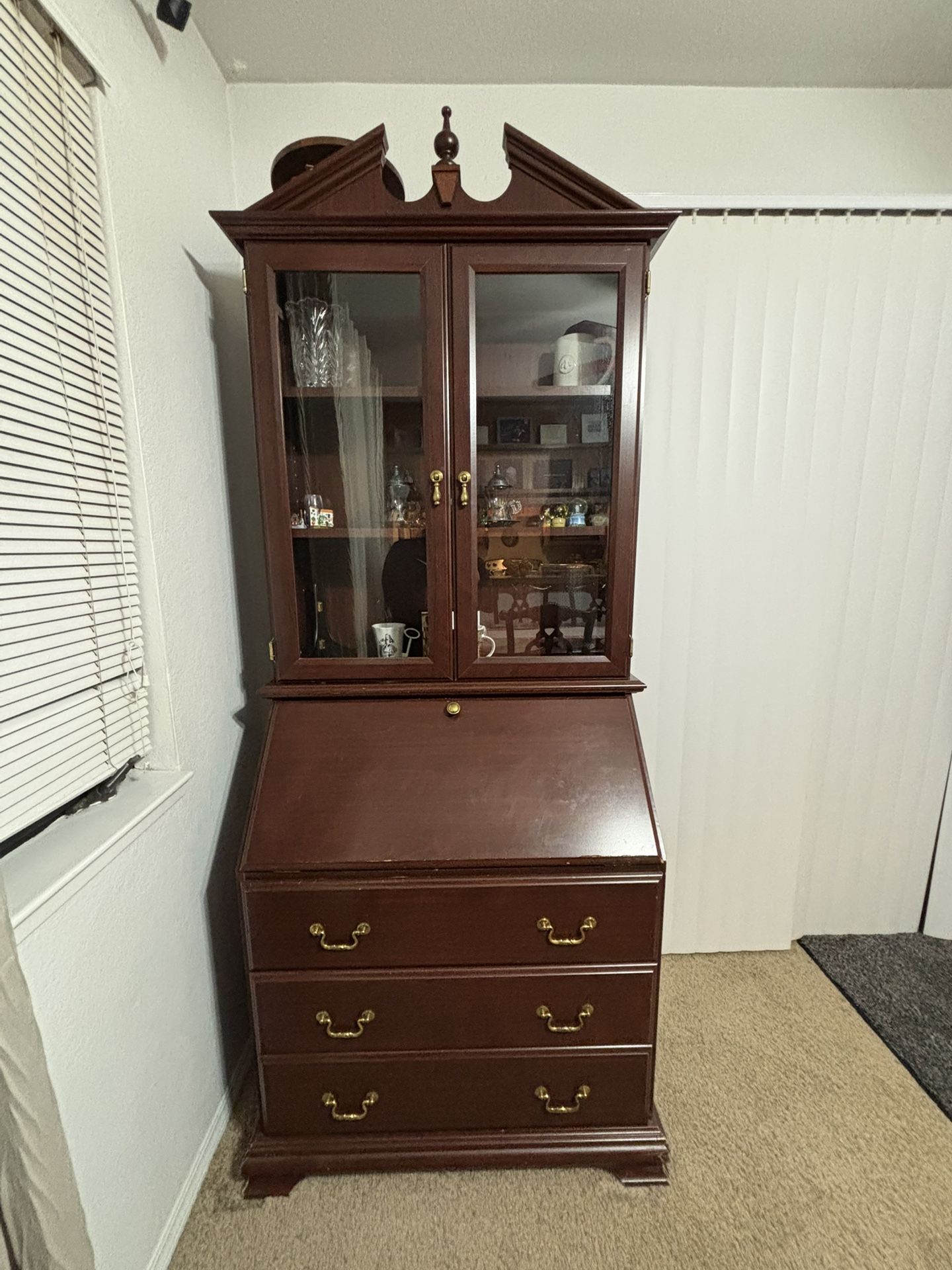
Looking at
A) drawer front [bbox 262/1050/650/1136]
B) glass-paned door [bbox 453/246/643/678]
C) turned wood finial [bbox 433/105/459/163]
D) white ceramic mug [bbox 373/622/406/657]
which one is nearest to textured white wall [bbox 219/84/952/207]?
turned wood finial [bbox 433/105/459/163]

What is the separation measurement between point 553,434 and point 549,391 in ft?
0.28

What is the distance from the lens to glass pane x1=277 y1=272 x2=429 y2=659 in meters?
1.09

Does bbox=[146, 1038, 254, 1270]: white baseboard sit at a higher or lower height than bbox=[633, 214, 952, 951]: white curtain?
lower

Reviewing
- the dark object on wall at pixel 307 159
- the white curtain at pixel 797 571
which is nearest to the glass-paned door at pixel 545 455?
the dark object on wall at pixel 307 159

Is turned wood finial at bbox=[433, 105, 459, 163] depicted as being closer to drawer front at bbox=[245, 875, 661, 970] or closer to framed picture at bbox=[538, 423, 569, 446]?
framed picture at bbox=[538, 423, 569, 446]

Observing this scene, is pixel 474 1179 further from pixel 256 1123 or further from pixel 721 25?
pixel 721 25

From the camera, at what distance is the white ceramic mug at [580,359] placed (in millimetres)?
1114

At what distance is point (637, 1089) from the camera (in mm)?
1133

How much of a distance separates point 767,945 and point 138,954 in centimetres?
179

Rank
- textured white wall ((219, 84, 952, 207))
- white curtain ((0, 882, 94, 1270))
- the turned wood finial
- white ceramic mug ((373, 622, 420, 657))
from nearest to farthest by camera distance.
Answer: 1. white curtain ((0, 882, 94, 1270))
2. the turned wood finial
3. white ceramic mug ((373, 622, 420, 657))
4. textured white wall ((219, 84, 952, 207))

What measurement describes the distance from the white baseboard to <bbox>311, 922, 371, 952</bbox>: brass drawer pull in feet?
1.83

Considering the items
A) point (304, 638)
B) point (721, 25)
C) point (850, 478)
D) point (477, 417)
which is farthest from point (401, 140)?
point (850, 478)

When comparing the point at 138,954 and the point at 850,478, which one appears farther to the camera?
the point at 850,478

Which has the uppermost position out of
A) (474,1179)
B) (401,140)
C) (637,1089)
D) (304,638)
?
(401,140)
